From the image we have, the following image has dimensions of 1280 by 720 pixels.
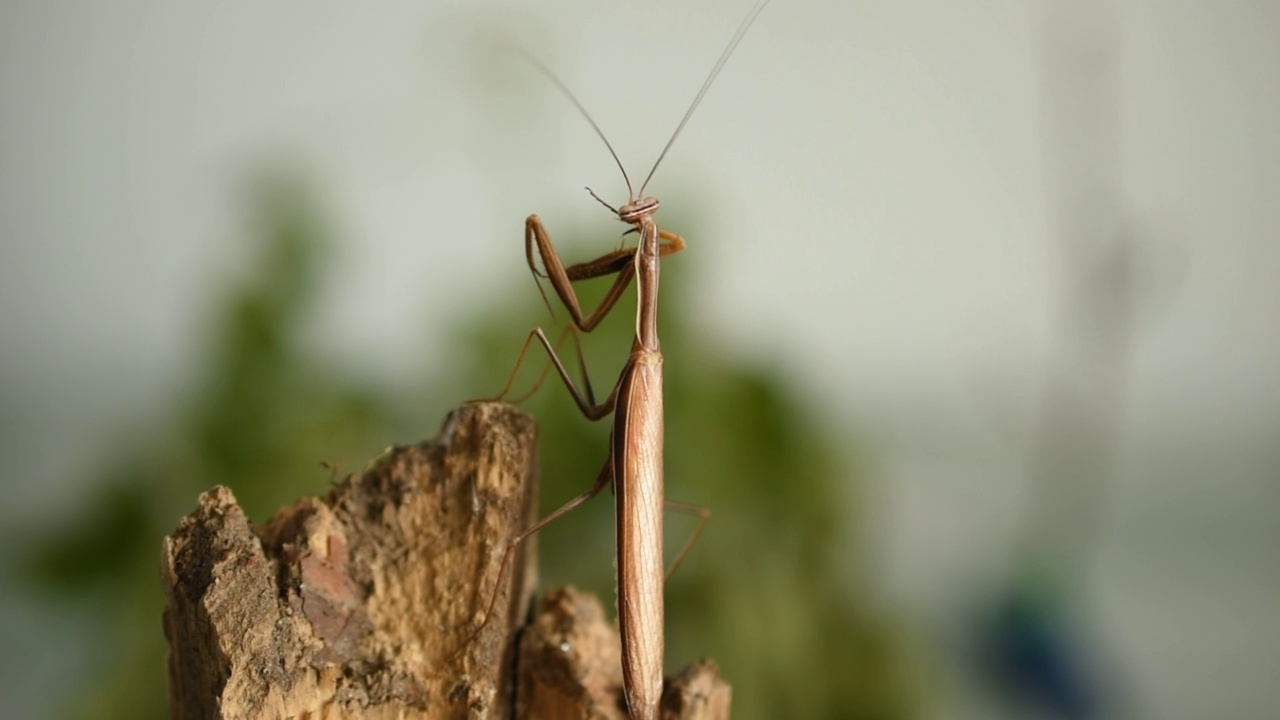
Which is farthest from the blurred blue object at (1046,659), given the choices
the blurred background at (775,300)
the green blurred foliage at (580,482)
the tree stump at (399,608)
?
the tree stump at (399,608)

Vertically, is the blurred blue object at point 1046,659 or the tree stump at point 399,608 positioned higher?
the tree stump at point 399,608

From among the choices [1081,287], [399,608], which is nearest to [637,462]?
[399,608]

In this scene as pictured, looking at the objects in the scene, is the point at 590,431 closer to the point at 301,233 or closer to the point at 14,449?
the point at 301,233

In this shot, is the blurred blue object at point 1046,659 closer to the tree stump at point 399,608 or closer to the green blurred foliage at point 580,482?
the green blurred foliage at point 580,482

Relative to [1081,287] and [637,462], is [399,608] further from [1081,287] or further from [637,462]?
[1081,287]

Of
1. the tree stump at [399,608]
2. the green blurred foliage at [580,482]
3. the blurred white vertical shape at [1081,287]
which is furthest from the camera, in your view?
the blurred white vertical shape at [1081,287]

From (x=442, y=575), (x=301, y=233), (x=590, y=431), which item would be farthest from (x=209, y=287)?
(x=442, y=575)

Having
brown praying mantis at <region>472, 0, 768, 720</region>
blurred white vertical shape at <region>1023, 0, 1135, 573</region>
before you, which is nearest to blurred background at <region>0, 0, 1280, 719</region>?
blurred white vertical shape at <region>1023, 0, 1135, 573</region>
